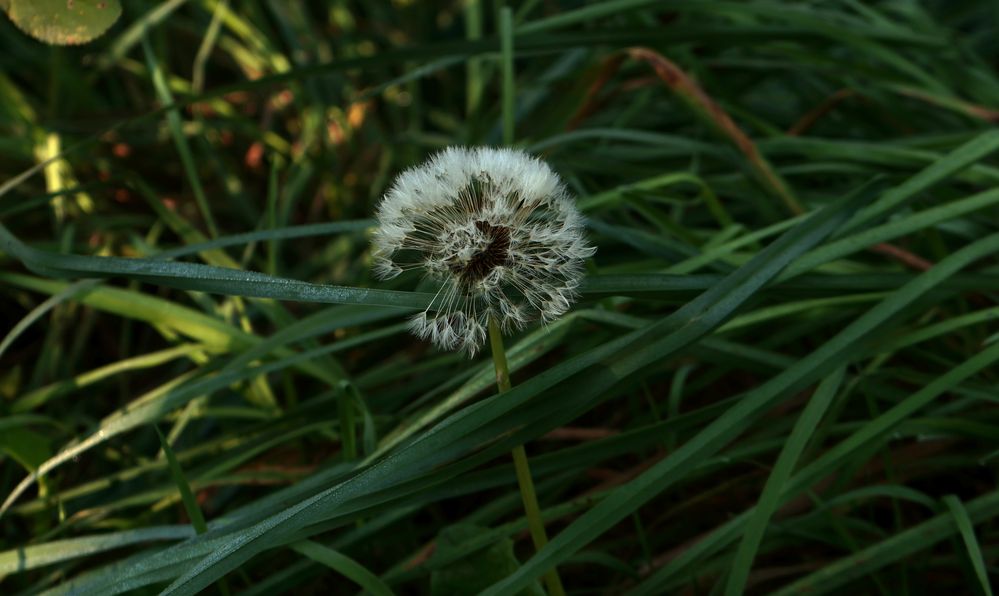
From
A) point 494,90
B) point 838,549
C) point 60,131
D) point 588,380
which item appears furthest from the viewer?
point 494,90

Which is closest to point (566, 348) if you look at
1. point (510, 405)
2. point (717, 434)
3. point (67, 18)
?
point (717, 434)

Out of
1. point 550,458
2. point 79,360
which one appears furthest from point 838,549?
point 79,360

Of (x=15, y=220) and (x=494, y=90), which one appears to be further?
(x=494, y=90)

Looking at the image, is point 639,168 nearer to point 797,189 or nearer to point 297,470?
point 797,189

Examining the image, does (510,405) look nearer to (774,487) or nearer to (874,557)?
(774,487)

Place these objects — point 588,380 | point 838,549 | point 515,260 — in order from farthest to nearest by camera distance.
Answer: point 838,549
point 588,380
point 515,260

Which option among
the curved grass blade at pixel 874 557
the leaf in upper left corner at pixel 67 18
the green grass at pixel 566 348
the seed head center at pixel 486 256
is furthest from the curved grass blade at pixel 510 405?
the leaf in upper left corner at pixel 67 18

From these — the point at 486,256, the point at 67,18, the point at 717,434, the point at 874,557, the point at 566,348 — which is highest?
the point at 67,18

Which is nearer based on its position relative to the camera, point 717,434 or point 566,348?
point 717,434
